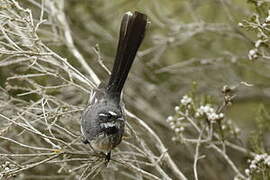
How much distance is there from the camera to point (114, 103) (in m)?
2.79

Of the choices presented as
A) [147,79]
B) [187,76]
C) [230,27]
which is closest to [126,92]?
[147,79]

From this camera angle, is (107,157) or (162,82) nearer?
(107,157)

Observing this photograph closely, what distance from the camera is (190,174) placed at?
4.40m

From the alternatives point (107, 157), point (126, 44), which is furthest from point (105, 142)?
point (126, 44)

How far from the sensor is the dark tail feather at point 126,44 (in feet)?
9.05

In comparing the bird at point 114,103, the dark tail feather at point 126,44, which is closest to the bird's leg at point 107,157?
the bird at point 114,103

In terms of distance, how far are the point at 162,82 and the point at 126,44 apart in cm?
175

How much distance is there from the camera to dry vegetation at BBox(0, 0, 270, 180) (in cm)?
305

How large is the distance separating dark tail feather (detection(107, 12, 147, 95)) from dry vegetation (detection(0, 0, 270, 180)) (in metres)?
0.20

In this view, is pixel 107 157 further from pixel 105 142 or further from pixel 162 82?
pixel 162 82

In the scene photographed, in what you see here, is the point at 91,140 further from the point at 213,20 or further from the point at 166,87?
the point at 213,20

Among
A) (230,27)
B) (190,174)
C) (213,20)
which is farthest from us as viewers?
(213,20)

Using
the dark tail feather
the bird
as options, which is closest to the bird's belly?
the bird

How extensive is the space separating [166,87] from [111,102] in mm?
1835
